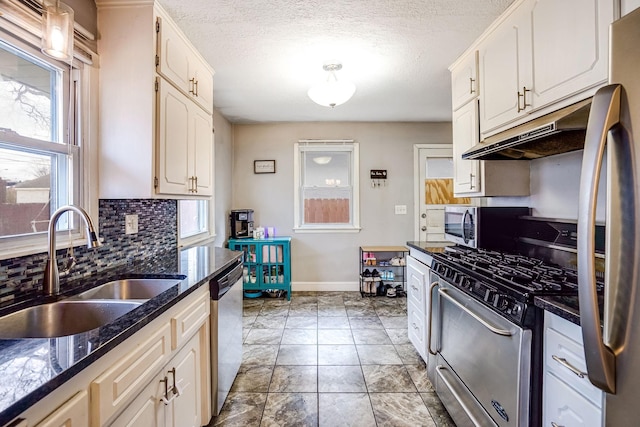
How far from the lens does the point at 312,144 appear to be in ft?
14.0

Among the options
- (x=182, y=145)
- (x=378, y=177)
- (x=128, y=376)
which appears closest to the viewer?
(x=128, y=376)

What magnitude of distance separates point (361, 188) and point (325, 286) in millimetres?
1481

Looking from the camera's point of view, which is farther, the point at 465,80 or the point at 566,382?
the point at 465,80

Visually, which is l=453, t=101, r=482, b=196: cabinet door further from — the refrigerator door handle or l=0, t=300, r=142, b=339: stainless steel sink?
l=0, t=300, r=142, b=339: stainless steel sink

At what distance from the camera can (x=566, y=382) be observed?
100 centimetres

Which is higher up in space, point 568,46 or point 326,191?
point 568,46

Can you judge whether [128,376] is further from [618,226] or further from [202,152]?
A: [202,152]

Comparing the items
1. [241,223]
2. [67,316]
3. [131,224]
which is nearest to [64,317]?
[67,316]

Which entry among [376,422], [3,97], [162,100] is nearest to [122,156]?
[162,100]

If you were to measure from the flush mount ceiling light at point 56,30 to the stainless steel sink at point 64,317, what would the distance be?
0.97 metres

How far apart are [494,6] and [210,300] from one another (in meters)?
2.35

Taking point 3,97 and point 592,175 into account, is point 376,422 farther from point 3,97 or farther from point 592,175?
point 3,97

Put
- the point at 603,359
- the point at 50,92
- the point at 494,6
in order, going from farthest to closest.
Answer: the point at 494,6 < the point at 50,92 < the point at 603,359

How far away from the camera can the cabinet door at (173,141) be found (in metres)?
1.74
